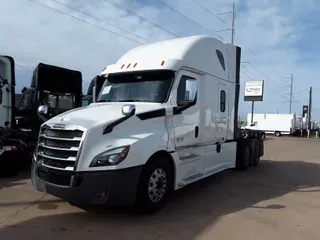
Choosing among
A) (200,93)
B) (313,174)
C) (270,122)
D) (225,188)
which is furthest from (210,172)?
(270,122)

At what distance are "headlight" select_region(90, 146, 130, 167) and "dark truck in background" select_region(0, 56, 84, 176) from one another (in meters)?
2.79

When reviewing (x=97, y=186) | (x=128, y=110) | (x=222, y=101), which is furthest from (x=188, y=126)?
(x=97, y=186)

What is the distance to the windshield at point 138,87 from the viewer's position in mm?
6434

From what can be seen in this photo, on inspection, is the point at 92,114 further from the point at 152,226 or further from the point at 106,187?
the point at 152,226

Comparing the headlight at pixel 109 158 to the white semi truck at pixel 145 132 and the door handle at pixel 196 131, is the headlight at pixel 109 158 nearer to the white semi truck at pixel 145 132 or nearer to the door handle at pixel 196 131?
the white semi truck at pixel 145 132

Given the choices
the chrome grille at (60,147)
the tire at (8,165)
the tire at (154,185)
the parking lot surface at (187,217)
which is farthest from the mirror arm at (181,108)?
the tire at (8,165)

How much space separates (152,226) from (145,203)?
0.45 m

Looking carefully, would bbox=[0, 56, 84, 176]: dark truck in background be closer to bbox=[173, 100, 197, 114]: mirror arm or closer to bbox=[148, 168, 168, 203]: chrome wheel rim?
bbox=[173, 100, 197, 114]: mirror arm

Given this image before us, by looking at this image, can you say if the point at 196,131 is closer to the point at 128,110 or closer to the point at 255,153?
the point at 128,110

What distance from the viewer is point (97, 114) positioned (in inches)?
229

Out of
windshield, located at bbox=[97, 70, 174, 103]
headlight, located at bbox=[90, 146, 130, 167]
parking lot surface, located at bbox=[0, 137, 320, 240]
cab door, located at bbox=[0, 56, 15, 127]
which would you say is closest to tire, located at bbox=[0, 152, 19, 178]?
parking lot surface, located at bbox=[0, 137, 320, 240]

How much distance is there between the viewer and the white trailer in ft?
152

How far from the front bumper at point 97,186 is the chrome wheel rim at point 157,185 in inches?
16.9

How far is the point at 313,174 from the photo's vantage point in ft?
36.4
